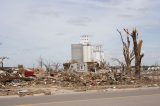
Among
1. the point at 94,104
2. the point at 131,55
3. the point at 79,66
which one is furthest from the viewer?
the point at 79,66

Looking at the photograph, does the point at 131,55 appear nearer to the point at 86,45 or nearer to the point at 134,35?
the point at 134,35

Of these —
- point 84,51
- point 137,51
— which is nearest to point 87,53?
point 84,51

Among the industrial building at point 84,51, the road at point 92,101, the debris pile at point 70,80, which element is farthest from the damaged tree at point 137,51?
the industrial building at point 84,51

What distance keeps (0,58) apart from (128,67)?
56.4 feet

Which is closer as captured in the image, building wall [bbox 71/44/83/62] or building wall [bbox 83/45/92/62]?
building wall [bbox 71/44/83/62]

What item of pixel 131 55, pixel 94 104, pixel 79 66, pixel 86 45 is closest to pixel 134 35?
pixel 131 55

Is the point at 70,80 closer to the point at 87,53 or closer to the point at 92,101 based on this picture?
the point at 92,101

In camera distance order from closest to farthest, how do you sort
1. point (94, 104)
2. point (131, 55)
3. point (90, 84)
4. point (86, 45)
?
point (94, 104)
point (90, 84)
point (131, 55)
point (86, 45)

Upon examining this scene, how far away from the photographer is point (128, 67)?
49594mm

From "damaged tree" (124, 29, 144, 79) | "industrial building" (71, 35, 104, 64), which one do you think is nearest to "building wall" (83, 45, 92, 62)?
"industrial building" (71, 35, 104, 64)

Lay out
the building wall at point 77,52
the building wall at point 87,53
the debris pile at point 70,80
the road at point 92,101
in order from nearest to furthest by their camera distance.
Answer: the road at point 92,101 → the debris pile at point 70,80 → the building wall at point 77,52 → the building wall at point 87,53

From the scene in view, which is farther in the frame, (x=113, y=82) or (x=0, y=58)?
(x=0, y=58)

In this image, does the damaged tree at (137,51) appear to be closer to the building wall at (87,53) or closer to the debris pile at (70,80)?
the debris pile at (70,80)

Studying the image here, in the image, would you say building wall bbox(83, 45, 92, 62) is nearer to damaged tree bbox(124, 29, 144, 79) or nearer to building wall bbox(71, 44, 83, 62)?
building wall bbox(71, 44, 83, 62)
